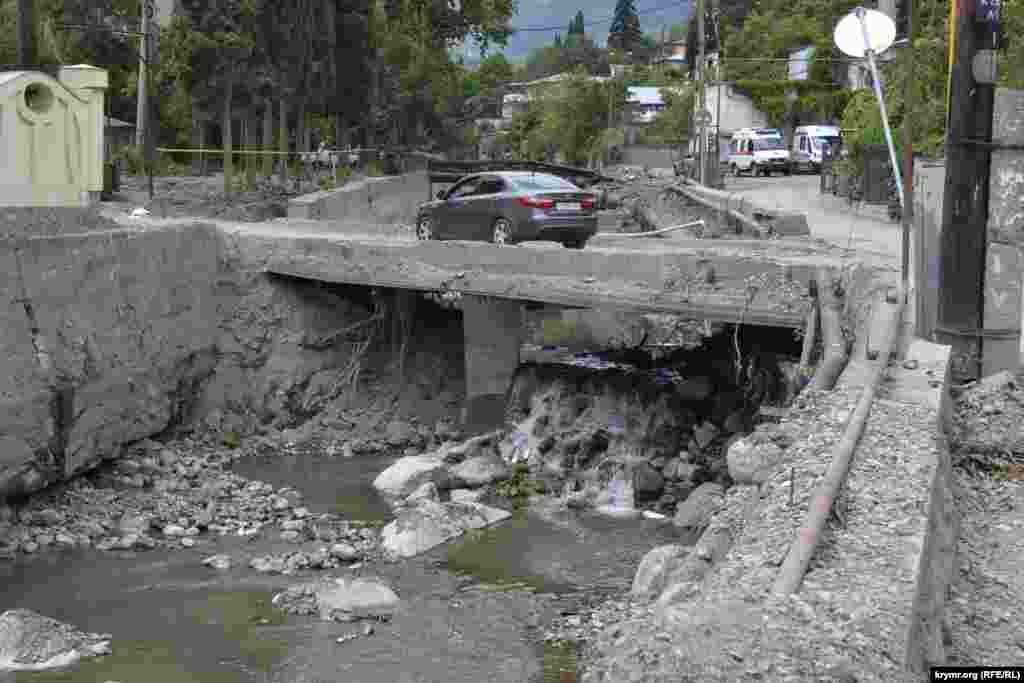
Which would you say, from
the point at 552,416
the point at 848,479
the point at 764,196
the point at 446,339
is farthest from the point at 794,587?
the point at 764,196

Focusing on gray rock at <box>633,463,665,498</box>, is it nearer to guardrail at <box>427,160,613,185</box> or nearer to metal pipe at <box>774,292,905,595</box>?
metal pipe at <box>774,292,905,595</box>

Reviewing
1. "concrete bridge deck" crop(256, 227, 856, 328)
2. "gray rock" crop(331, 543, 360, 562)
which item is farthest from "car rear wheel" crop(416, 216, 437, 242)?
"gray rock" crop(331, 543, 360, 562)

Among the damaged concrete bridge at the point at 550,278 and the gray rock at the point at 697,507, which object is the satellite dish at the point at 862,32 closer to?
the damaged concrete bridge at the point at 550,278

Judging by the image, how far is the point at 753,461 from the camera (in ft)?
30.8

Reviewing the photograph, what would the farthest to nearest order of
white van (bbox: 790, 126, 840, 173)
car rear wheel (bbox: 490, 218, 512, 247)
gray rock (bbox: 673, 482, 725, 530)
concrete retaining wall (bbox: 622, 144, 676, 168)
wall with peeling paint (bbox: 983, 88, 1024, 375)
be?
concrete retaining wall (bbox: 622, 144, 676, 168) < white van (bbox: 790, 126, 840, 173) < car rear wheel (bbox: 490, 218, 512, 247) < gray rock (bbox: 673, 482, 725, 530) < wall with peeling paint (bbox: 983, 88, 1024, 375)

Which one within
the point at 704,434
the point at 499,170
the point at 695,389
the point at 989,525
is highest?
the point at 499,170

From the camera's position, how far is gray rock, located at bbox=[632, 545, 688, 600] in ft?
33.6

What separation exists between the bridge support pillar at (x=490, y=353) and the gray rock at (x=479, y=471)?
1877mm

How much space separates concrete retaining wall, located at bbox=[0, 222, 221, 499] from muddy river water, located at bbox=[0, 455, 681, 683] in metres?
2.36

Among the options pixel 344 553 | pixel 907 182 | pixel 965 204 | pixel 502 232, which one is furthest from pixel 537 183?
pixel 965 204

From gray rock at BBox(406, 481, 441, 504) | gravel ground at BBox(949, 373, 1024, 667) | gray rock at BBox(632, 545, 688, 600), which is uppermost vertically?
gravel ground at BBox(949, 373, 1024, 667)

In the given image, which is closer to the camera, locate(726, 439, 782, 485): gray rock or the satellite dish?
locate(726, 439, 782, 485): gray rock

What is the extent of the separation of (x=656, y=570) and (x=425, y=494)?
6.75 meters

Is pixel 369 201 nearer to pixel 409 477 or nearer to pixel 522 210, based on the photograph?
pixel 522 210
